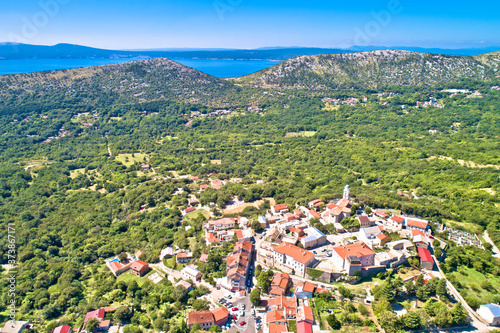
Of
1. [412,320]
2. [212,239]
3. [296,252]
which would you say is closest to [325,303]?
[296,252]

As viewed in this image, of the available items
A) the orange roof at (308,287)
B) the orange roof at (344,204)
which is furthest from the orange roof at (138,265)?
the orange roof at (344,204)

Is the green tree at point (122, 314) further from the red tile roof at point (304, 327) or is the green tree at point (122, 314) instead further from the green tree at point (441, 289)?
the green tree at point (441, 289)

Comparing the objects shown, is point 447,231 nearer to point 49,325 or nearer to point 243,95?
point 49,325

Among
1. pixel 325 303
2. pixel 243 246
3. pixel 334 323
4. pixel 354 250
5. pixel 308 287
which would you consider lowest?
pixel 325 303

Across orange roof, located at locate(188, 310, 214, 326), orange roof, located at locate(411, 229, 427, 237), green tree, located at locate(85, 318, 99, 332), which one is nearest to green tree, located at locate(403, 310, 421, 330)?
orange roof, located at locate(411, 229, 427, 237)

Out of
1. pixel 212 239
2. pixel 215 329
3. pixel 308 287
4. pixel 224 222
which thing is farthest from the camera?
pixel 224 222

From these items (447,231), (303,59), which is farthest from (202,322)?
(303,59)

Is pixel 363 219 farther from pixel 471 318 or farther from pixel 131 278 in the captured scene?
pixel 131 278
